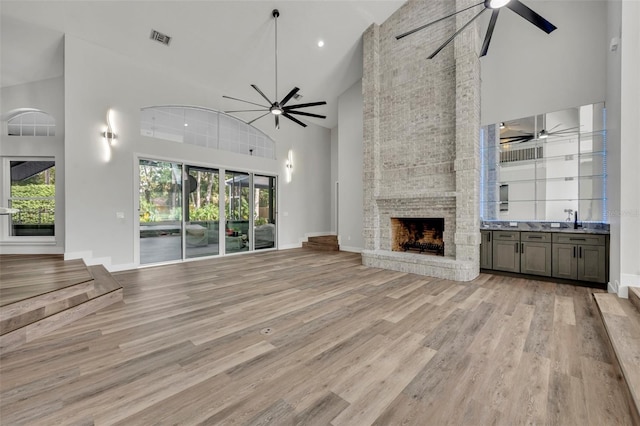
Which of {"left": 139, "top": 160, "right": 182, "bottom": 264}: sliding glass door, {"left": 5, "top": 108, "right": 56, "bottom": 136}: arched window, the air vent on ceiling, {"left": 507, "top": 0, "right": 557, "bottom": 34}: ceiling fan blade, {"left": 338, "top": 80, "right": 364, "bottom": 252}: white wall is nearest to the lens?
{"left": 507, "top": 0, "right": 557, "bottom": 34}: ceiling fan blade

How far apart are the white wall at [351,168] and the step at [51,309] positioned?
18.6 feet

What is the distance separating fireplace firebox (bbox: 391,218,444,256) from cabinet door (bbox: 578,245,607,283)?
7.17ft

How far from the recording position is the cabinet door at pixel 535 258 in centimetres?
447

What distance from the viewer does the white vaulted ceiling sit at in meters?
4.56

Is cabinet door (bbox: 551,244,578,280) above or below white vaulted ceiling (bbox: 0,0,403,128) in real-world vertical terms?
below

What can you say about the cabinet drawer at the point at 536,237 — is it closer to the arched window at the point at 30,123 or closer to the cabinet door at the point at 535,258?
the cabinet door at the point at 535,258

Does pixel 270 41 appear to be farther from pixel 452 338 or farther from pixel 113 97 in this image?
pixel 452 338

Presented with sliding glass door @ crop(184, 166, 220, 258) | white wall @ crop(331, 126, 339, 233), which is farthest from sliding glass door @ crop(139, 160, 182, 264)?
white wall @ crop(331, 126, 339, 233)

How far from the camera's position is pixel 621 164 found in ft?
11.0

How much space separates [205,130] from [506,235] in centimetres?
705

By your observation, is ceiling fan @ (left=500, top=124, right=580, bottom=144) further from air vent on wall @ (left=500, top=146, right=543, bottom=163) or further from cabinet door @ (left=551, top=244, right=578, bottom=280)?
cabinet door @ (left=551, top=244, right=578, bottom=280)

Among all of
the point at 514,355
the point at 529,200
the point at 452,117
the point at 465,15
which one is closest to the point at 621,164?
the point at 529,200

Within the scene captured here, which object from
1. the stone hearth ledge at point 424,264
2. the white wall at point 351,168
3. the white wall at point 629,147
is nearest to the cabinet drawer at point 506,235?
the stone hearth ledge at point 424,264

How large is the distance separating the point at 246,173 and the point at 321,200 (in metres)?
3.02
